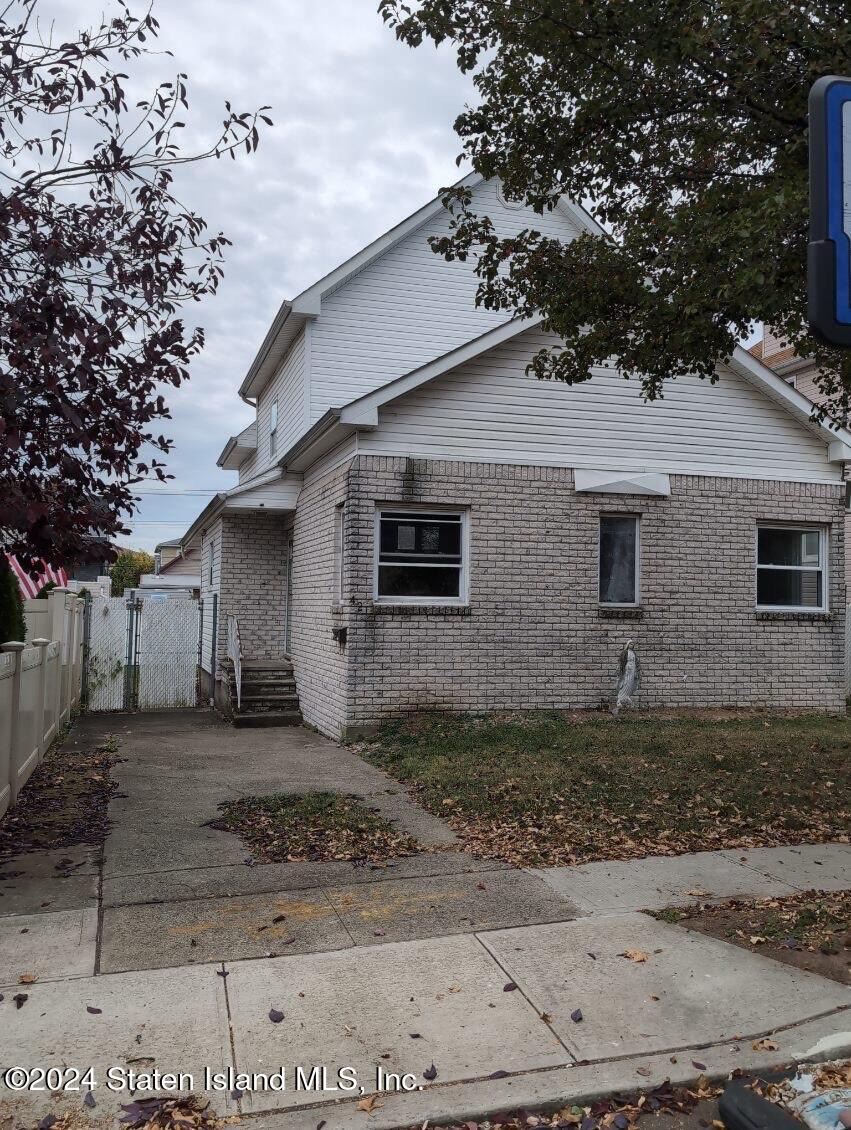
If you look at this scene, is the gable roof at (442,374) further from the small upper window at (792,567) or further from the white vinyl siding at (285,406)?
the white vinyl siding at (285,406)

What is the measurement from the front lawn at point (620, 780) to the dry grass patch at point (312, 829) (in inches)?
25.2

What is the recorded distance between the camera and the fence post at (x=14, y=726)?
7.88 metres

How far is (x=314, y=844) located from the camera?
6.86m

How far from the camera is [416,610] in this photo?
1216 centimetres

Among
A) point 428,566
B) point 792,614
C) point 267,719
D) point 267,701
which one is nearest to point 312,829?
point 428,566

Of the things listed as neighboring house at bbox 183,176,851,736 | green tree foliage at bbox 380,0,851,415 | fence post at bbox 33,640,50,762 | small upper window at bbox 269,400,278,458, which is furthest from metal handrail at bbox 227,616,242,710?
green tree foliage at bbox 380,0,851,415

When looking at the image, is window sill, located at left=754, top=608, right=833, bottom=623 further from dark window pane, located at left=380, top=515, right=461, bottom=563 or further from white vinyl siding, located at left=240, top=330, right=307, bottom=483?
white vinyl siding, located at left=240, top=330, right=307, bottom=483

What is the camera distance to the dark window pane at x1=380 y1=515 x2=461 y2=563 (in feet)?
40.3

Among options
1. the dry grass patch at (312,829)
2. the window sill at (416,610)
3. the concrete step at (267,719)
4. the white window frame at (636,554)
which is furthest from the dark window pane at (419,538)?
the dry grass patch at (312,829)

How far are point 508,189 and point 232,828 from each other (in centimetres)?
618

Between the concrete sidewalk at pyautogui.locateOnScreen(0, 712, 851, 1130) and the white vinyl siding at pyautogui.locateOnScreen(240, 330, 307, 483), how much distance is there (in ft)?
34.8

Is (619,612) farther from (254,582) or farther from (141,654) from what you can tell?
(141,654)

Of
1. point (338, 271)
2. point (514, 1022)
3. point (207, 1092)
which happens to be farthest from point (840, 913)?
point (338, 271)

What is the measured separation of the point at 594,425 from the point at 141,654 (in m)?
9.05
